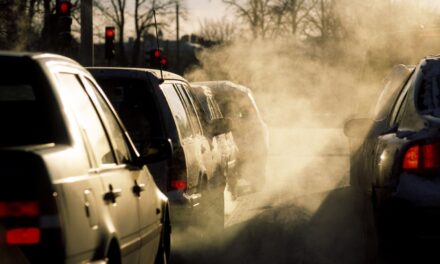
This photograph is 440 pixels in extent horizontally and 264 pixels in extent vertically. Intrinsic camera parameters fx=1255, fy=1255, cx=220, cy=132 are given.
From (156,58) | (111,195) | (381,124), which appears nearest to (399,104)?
(381,124)

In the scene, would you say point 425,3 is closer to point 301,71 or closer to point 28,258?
point 301,71

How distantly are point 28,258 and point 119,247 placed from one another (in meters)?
1.33

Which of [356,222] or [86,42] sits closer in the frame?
[356,222]

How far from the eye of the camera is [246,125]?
1988cm

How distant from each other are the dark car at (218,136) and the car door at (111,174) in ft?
19.7

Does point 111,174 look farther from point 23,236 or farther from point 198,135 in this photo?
point 198,135

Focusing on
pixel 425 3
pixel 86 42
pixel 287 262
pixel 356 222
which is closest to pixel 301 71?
pixel 425 3

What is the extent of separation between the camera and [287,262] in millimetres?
10727

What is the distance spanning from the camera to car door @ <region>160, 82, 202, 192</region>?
10656mm

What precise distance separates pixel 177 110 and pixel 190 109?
1.09 meters

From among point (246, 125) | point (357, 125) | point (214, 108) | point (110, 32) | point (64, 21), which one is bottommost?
point (246, 125)

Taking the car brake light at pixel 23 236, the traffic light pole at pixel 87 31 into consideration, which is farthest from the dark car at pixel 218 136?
the traffic light pole at pixel 87 31

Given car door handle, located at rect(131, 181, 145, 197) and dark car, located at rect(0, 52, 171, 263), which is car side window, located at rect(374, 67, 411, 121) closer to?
dark car, located at rect(0, 52, 171, 263)

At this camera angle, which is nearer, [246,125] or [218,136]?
[218,136]
